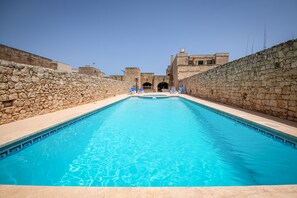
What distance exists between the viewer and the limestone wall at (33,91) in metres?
4.04

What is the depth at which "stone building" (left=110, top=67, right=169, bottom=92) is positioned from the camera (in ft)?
88.2

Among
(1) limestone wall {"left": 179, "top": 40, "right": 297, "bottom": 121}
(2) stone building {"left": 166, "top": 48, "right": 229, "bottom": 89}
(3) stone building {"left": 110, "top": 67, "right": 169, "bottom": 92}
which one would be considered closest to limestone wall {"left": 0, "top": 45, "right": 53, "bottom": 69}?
(1) limestone wall {"left": 179, "top": 40, "right": 297, "bottom": 121}

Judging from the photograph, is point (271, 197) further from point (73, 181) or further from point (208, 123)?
point (208, 123)

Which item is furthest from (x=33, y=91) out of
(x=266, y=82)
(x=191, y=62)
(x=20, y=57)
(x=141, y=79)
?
(x=191, y=62)

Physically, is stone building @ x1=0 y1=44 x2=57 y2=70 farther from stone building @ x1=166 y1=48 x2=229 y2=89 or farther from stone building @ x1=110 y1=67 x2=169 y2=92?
stone building @ x1=166 y1=48 x2=229 y2=89

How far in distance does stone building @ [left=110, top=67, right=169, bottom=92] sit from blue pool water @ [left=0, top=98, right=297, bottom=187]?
2112 cm

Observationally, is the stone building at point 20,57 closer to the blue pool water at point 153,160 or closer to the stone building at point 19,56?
the stone building at point 19,56

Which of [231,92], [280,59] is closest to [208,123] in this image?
[280,59]

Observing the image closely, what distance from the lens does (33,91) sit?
4.93 meters

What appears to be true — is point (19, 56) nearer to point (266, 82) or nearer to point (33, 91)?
point (33, 91)

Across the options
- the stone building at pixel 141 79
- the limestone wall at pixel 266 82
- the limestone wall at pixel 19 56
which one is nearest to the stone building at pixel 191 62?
the stone building at pixel 141 79

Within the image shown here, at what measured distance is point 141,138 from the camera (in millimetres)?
3869

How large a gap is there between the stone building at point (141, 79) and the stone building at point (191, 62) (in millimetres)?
2487

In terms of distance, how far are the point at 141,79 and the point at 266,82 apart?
2682 centimetres
